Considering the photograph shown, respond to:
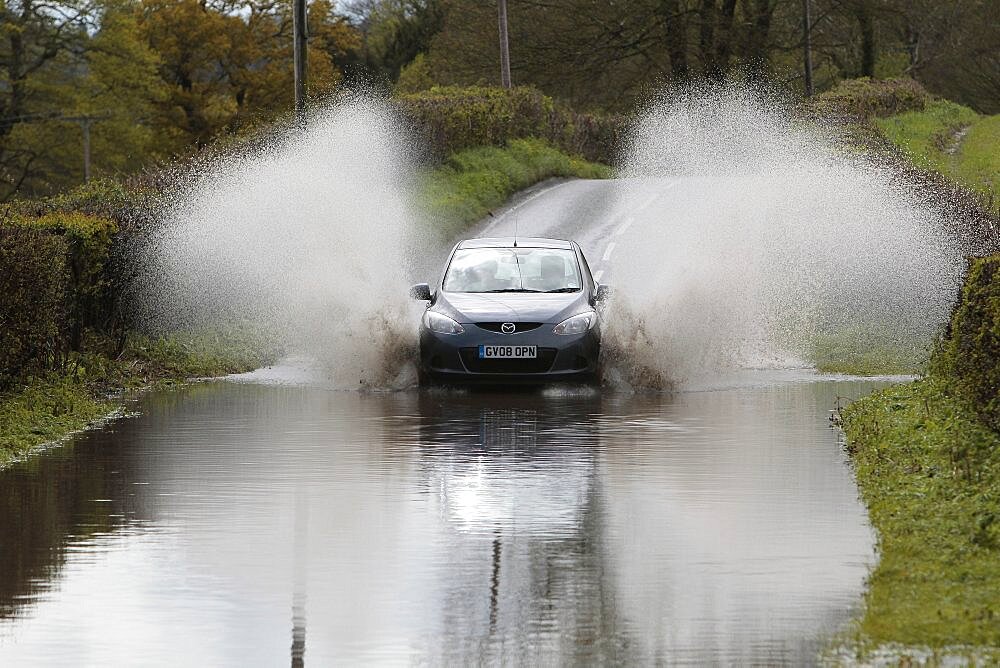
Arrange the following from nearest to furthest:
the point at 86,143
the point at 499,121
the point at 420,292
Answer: the point at 420,292, the point at 499,121, the point at 86,143

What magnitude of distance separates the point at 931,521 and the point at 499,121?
1653 inches

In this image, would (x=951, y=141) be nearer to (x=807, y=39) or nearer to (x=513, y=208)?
(x=807, y=39)

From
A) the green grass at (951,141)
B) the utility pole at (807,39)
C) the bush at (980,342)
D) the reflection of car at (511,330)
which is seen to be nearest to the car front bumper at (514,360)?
the reflection of car at (511,330)

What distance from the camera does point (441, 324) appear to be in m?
19.8

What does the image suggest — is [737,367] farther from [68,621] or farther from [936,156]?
[936,156]

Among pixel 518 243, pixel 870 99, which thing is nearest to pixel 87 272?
pixel 518 243

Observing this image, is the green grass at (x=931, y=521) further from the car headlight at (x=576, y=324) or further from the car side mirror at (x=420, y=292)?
the car side mirror at (x=420, y=292)

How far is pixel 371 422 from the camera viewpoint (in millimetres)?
16594

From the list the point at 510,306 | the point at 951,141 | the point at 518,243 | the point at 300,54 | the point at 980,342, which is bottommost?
the point at 980,342

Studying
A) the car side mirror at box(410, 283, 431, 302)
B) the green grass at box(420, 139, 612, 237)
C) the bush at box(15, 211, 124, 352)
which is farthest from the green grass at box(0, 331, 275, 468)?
the green grass at box(420, 139, 612, 237)

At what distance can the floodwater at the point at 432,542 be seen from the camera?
7.75m

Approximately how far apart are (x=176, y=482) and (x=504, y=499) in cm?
235

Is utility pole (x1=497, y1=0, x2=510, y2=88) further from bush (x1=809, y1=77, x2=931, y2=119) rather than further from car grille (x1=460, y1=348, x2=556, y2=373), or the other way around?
car grille (x1=460, y1=348, x2=556, y2=373)

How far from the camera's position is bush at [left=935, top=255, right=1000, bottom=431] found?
12930mm
